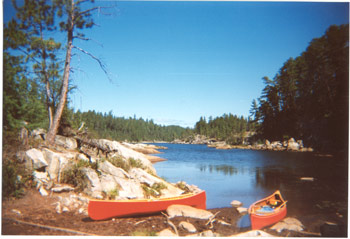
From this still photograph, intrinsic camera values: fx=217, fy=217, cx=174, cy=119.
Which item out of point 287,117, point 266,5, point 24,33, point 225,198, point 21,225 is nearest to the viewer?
point 21,225

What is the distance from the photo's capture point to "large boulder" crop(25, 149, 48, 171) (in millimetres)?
5160

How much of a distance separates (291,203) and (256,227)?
3063mm

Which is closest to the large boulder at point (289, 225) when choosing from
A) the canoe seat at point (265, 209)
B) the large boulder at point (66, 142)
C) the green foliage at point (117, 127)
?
the canoe seat at point (265, 209)

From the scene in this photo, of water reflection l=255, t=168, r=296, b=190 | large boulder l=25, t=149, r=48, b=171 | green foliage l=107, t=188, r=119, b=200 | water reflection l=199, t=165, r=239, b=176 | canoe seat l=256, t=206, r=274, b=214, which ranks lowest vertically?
water reflection l=199, t=165, r=239, b=176

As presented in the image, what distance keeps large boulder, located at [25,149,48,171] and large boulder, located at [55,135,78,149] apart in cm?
172

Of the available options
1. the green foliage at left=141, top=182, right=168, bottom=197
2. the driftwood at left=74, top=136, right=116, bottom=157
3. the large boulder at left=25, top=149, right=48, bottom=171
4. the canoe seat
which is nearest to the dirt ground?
the canoe seat

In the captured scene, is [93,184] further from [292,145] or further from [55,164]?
[292,145]

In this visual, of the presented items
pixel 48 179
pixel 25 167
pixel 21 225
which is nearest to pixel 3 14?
pixel 25 167

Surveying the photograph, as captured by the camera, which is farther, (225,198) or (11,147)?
(225,198)

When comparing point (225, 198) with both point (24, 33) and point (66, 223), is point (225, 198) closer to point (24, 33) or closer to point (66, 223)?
point (66, 223)

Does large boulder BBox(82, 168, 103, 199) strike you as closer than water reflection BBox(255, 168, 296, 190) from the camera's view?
Yes

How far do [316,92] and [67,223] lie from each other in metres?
10.9

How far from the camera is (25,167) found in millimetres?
5082

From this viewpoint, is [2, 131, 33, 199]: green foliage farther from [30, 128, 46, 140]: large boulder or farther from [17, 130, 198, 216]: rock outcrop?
[30, 128, 46, 140]: large boulder
